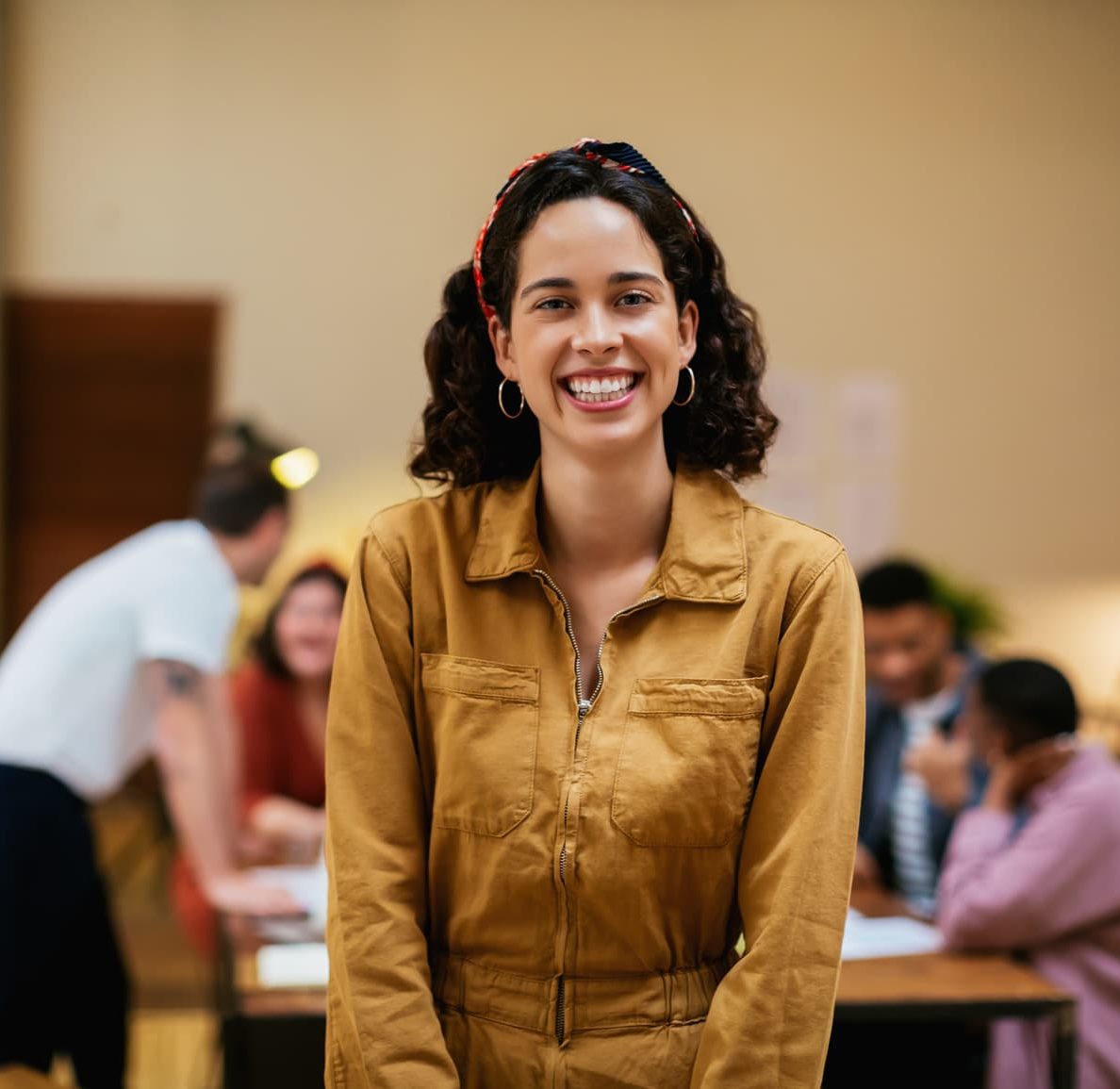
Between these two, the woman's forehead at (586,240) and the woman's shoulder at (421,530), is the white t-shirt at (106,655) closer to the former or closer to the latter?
the woman's shoulder at (421,530)

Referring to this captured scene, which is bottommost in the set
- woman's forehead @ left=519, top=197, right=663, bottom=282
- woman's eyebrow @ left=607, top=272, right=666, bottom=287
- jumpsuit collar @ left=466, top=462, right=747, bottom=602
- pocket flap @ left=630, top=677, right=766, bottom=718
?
pocket flap @ left=630, top=677, right=766, bottom=718

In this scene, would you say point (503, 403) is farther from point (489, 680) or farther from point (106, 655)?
point (106, 655)

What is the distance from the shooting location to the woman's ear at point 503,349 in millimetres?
1474

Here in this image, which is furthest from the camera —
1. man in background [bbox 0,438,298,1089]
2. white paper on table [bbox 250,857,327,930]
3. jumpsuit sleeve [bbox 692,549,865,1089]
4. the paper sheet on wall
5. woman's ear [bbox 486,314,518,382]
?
the paper sheet on wall

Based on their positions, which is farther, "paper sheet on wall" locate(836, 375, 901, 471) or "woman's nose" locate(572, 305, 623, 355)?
"paper sheet on wall" locate(836, 375, 901, 471)

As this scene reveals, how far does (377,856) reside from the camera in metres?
1.41

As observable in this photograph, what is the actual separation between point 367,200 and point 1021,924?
4187 millimetres

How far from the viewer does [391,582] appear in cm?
147

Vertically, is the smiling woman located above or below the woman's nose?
below

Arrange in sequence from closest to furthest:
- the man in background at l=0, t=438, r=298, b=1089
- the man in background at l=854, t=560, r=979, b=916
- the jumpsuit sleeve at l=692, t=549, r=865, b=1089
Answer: the jumpsuit sleeve at l=692, t=549, r=865, b=1089 < the man in background at l=0, t=438, r=298, b=1089 < the man in background at l=854, t=560, r=979, b=916

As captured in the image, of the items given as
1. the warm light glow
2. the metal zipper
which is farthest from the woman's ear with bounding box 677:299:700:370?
the warm light glow

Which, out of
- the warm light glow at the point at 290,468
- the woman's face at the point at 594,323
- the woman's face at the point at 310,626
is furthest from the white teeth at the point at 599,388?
the woman's face at the point at 310,626

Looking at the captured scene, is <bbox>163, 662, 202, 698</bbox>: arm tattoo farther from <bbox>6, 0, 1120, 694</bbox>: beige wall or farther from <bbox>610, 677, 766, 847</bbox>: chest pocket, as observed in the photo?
<bbox>6, 0, 1120, 694</bbox>: beige wall

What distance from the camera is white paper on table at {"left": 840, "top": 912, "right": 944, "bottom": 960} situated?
97.5 inches
